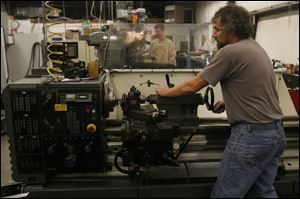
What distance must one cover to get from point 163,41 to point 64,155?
2.22 m

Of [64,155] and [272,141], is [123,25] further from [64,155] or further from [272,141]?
[272,141]

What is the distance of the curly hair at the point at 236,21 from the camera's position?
1325 mm

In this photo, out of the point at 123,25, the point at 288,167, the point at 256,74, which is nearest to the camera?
the point at 256,74

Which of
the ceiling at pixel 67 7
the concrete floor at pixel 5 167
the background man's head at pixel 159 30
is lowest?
the concrete floor at pixel 5 167

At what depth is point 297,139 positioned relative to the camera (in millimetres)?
1674

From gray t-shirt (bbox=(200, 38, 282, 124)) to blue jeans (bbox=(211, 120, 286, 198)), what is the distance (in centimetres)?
5

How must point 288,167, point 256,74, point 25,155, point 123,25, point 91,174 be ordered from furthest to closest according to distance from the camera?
point 123,25
point 288,167
point 91,174
point 25,155
point 256,74

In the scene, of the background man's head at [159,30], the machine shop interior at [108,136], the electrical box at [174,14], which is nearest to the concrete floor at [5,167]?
Answer: the machine shop interior at [108,136]

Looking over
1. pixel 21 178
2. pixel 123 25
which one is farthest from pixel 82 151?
pixel 123 25

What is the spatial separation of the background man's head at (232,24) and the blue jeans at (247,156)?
428mm

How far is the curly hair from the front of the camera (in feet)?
4.35

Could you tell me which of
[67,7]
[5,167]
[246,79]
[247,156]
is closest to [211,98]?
[246,79]

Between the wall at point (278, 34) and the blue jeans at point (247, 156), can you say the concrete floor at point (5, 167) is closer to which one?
the blue jeans at point (247, 156)

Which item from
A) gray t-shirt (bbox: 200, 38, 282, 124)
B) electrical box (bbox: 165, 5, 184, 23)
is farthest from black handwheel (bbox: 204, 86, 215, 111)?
electrical box (bbox: 165, 5, 184, 23)
